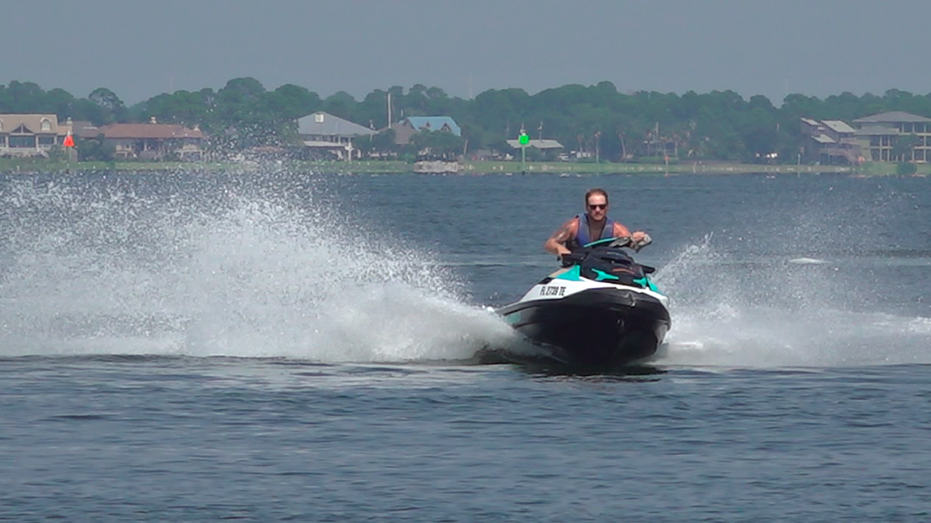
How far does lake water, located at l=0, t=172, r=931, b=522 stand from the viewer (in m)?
12.2

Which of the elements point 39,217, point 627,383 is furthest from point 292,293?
point 39,217

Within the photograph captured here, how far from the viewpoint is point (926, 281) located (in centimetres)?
3359

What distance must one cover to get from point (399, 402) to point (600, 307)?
255 centimetres

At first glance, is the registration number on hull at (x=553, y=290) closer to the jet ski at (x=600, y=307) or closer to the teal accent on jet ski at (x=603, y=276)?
the jet ski at (x=600, y=307)

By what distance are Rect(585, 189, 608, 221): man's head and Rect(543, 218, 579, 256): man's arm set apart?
212 millimetres

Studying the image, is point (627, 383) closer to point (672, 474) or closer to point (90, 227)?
point (672, 474)

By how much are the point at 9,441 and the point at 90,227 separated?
34.6 meters

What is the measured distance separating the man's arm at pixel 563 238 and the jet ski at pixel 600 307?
11cm

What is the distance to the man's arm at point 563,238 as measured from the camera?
17969 mm

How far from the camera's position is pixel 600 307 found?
17609 millimetres

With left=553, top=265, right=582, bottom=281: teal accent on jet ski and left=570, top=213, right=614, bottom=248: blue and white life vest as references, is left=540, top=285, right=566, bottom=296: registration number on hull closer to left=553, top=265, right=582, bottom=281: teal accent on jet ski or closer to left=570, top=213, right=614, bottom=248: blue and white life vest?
left=553, top=265, right=582, bottom=281: teal accent on jet ski

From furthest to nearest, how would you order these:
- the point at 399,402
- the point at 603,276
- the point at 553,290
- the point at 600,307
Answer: the point at 553,290, the point at 603,276, the point at 600,307, the point at 399,402

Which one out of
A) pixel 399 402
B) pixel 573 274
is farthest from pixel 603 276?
pixel 399 402

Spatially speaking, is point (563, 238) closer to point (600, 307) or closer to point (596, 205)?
point (596, 205)
